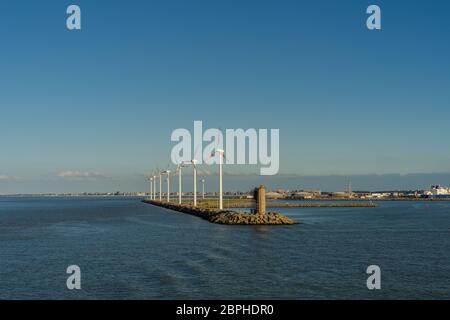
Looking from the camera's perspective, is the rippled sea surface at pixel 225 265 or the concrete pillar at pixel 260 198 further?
the concrete pillar at pixel 260 198

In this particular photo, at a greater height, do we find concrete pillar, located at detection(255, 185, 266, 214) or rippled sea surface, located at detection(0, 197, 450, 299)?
concrete pillar, located at detection(255, 185, 266, 214)

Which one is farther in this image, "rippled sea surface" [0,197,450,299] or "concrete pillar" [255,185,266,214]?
"concrete pillar" [255,185,266,214]

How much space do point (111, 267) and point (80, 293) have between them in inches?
369

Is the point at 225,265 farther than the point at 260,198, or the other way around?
the point at 260,198

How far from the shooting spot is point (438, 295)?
102 feet

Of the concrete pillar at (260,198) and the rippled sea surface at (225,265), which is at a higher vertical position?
the concrete pillar at (260,198)

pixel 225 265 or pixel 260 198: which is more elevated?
pixel 260 198

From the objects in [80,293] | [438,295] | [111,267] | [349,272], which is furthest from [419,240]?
[80,293]

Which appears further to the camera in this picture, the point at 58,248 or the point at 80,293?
the point at 58,248
